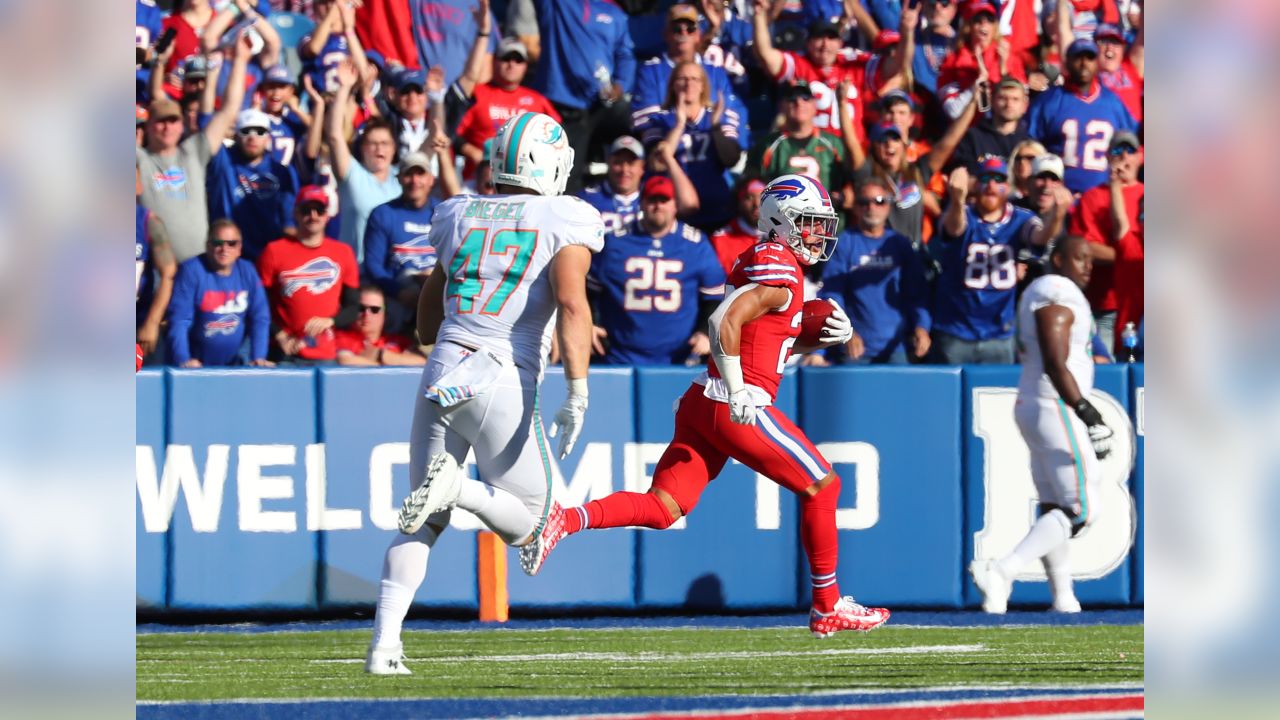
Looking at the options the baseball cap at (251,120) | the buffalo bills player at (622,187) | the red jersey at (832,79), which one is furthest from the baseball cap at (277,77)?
the red jersey at (832,79)

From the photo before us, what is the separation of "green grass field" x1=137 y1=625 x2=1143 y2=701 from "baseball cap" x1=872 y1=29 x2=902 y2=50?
4673 millimetres

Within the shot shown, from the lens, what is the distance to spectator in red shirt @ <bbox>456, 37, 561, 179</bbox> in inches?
427

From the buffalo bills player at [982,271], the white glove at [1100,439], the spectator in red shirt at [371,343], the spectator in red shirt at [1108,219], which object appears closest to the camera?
the white glove at [1100,439]

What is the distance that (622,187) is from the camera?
10.2 m

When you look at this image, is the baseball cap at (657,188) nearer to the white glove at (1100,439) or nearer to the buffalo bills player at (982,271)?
the buffalo bills player at (982,271)

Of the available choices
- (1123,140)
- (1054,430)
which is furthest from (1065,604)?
(1123,140)

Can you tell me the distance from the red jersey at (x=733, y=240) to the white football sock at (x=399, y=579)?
13.2 feet

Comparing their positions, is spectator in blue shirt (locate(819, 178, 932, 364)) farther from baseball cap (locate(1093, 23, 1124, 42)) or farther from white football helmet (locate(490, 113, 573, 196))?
white football helmet (locate(490, 113, 573, 196))

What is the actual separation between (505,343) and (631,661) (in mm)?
1642

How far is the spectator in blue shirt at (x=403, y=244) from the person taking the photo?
32.6ft

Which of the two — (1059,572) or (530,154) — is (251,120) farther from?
(1059,572)

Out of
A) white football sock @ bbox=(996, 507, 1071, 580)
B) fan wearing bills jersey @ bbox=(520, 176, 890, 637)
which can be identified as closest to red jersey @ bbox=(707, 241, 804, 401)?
fan wearing bills jersey @ bbox=(520, 176, 890, 637)
